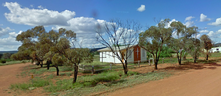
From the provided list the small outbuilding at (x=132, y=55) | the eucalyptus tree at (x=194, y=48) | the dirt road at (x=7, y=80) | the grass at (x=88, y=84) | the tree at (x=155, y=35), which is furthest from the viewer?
the small outbuilding at (x=132, y=55)

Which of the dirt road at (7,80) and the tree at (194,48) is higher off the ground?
the tree at (194,48)

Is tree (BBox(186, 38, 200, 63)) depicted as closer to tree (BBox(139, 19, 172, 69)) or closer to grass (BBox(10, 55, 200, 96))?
tree (BBox(139, 19, 172, 69))

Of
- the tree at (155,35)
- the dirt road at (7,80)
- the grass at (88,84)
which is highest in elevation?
the tree at (155,35)

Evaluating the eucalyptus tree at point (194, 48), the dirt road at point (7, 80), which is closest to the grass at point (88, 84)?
the dirt road at point (7, 80)

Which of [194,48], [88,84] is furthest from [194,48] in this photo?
[88,84]

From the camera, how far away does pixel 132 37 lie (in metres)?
12.9

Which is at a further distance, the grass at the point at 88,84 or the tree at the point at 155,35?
the tree at the point at 155,35

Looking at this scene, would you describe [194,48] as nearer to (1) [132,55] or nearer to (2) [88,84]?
(1) [132,55]

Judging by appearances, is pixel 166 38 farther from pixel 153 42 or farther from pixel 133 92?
pixel 133 92

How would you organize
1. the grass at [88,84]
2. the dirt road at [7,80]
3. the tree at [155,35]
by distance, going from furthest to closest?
1. the tree at [155,35]
2. the dirt road at [7,80]
3. the grass at [88,84]

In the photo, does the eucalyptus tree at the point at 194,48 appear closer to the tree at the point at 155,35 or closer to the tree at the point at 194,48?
the tree at the point at 194,48

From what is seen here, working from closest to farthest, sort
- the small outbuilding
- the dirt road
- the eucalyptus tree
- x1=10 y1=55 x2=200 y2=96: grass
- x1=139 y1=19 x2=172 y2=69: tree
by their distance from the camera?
x1=10 y1=55 x2=200 y2=96: grass
the dirt road
x1=139 y1=19 x2=172 y2=69: tree
the eucalyptus tree
the small outbuilding

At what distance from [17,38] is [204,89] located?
2545 centimetres

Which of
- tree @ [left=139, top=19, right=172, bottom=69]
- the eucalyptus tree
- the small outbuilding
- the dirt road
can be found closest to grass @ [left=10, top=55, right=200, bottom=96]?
the dirt road
